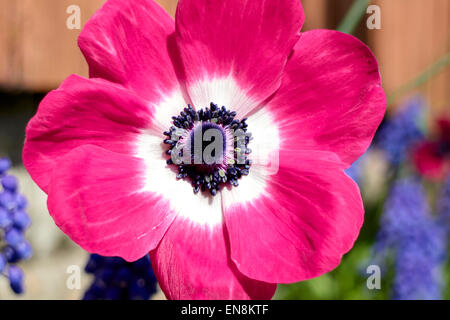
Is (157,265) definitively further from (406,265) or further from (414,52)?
(414,52)

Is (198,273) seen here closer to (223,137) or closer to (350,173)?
(223,137)

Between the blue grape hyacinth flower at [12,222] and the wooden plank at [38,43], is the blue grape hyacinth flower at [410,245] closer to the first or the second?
the wooden plank at [38,43]

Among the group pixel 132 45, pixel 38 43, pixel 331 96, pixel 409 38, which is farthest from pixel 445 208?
pixel 132 45

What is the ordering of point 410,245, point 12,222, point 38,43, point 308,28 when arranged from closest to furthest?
point 12,222, point 38,43, point 410,245, point 308,28

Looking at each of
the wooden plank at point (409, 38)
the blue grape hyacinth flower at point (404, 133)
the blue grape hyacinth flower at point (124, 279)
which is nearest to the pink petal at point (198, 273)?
the blue grape hyacinth flower at point (124, 279)

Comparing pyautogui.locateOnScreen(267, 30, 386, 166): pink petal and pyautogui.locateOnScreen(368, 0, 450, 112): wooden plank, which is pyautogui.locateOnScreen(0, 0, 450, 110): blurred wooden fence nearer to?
pyautogui.locateOnScreen(368, 0, 450, 112): wooden plank
